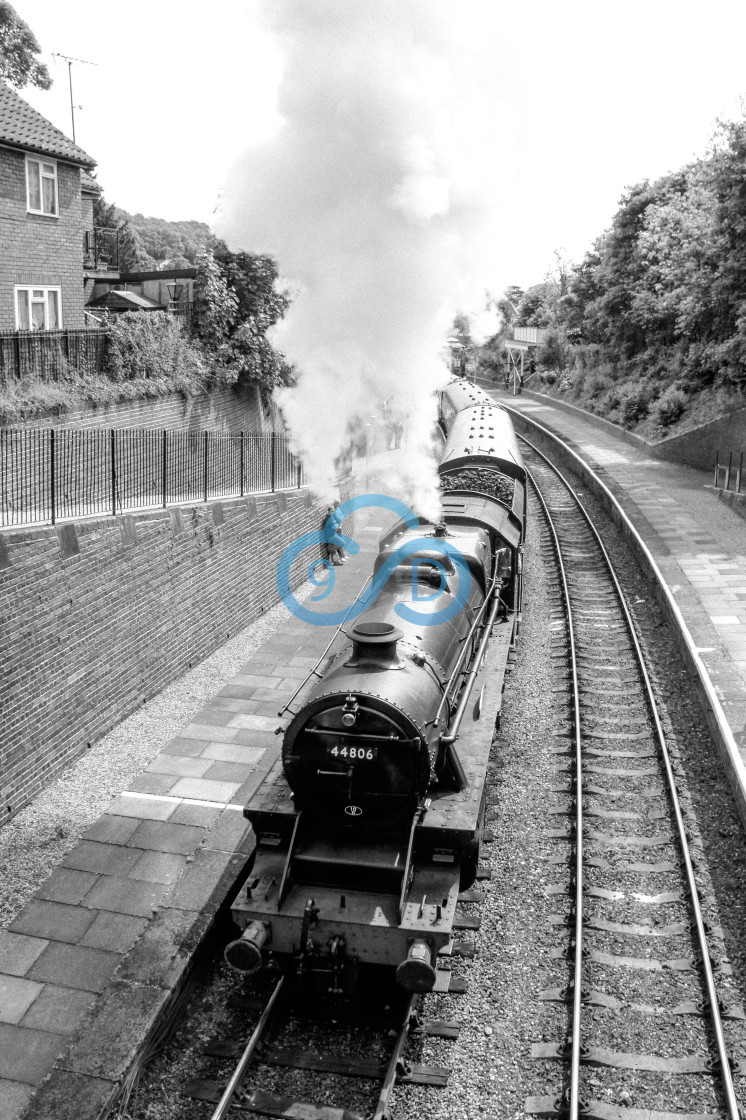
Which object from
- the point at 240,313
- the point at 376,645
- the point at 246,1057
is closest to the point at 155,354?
the point at 240,313

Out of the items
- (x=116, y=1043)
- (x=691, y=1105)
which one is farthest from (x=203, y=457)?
(x=691, y=1105)

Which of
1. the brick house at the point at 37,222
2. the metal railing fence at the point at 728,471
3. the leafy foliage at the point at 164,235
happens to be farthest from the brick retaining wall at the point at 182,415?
the leafy foliage at the point at 164,235

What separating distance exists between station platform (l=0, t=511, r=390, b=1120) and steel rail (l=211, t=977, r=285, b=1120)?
72 cm

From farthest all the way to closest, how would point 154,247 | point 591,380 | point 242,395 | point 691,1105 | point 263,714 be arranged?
point 154,247
point 591,380
point 242,395
point 263,714
point 691,1105

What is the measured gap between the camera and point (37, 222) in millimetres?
18188

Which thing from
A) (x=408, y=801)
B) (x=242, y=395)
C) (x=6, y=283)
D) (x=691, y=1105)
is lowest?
(x=691, y=1105)

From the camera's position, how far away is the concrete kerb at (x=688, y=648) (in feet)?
31.5

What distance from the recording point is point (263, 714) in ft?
38.0

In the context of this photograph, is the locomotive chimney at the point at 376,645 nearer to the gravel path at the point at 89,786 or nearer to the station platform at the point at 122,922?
the station platform at the point at 122,922

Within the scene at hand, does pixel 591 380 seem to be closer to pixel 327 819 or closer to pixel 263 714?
pixel 263 714

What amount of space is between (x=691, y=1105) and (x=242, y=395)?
18.5 metres

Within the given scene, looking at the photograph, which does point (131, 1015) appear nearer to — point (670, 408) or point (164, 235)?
point (670, 408)

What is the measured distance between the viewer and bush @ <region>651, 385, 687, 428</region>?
2861cm

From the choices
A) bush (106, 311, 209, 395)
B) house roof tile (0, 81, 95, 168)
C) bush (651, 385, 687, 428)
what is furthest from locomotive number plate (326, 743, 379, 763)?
bush (651, 385, 687, 428)
